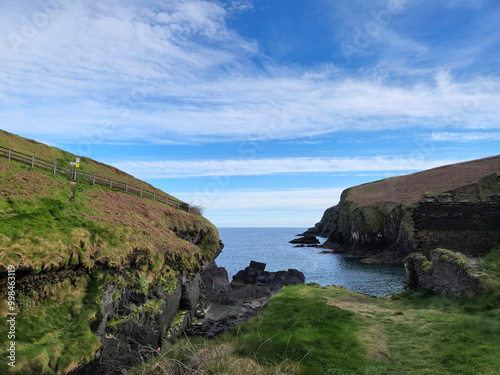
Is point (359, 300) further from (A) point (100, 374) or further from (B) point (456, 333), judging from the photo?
(A) point (100, 374)

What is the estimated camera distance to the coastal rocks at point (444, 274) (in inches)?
611

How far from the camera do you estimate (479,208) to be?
70.4ft

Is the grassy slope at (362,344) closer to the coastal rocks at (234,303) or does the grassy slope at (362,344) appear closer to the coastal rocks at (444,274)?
the coastal rocks at (444,274)

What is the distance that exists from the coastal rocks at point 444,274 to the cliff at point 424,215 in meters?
1.60

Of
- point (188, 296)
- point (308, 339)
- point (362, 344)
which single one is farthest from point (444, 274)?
point (188, 296)

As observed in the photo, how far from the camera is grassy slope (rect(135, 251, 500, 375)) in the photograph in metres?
8.72

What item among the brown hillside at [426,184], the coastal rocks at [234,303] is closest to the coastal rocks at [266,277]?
the coastal rocks at [234,303]

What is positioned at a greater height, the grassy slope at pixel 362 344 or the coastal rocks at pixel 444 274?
the coastal rocks at pixel 444 274

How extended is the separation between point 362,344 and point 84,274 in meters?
15.0

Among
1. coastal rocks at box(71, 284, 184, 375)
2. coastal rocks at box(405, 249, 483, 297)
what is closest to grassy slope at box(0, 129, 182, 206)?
coastal rocks at box(71, 284, 184, 375)

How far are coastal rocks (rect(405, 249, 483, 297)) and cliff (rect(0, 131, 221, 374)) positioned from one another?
1473cm

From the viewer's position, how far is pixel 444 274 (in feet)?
59.2

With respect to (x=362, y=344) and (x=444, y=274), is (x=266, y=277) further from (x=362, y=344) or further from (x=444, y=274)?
(x=362, y=344)

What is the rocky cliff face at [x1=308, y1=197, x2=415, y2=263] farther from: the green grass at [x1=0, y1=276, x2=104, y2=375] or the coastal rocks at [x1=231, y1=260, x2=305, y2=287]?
the green grass at [x1=0, y1=276, x2=104, y2=375]
